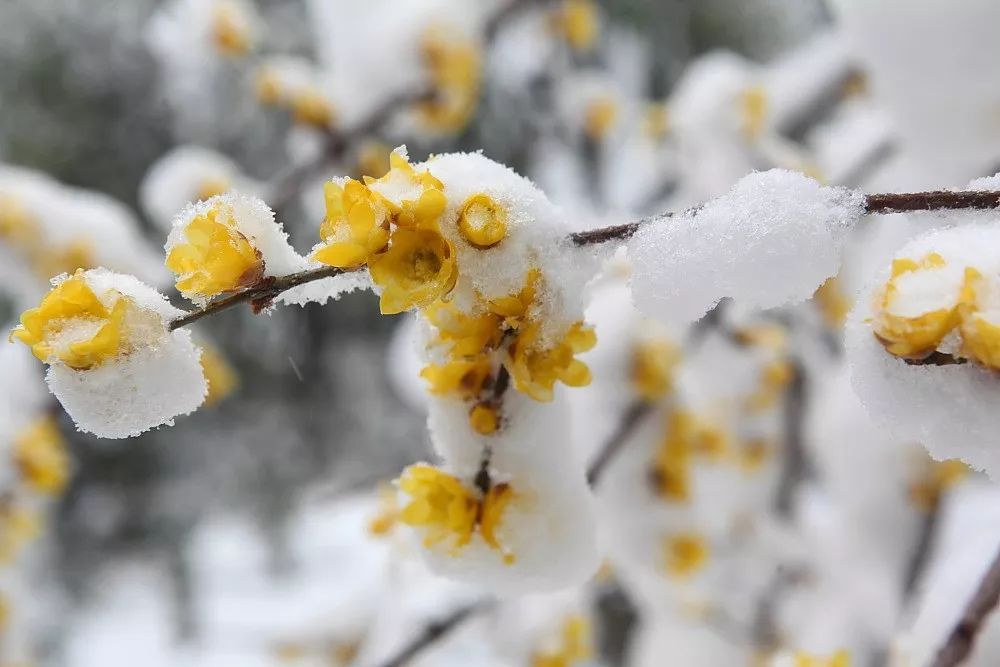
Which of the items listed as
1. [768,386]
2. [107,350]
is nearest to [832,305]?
[768,386]

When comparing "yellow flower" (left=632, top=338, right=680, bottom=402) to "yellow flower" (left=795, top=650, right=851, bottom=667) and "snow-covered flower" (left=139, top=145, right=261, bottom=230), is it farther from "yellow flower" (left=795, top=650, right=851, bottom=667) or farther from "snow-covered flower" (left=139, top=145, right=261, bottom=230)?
"snow-covered flower" (left=139, top=145, right=261, bottom=230)

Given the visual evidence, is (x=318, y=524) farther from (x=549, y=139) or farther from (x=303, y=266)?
(x=303, y=266)

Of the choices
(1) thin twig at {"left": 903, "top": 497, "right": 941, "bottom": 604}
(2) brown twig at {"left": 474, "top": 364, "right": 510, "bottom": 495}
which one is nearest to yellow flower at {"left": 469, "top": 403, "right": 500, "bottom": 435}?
(2) brown twig at {"left": 474, "top": 364, "right": 510, "bottom": 495}

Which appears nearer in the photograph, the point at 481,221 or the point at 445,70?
the point at 481,221

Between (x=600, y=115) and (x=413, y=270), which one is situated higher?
(x=600, y=115)

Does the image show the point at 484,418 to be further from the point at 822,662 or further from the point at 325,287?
the point at 822,662

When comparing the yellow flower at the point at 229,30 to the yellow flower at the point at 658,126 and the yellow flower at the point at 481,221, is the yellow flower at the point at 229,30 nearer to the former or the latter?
the yellow flower at the point at 658,126
